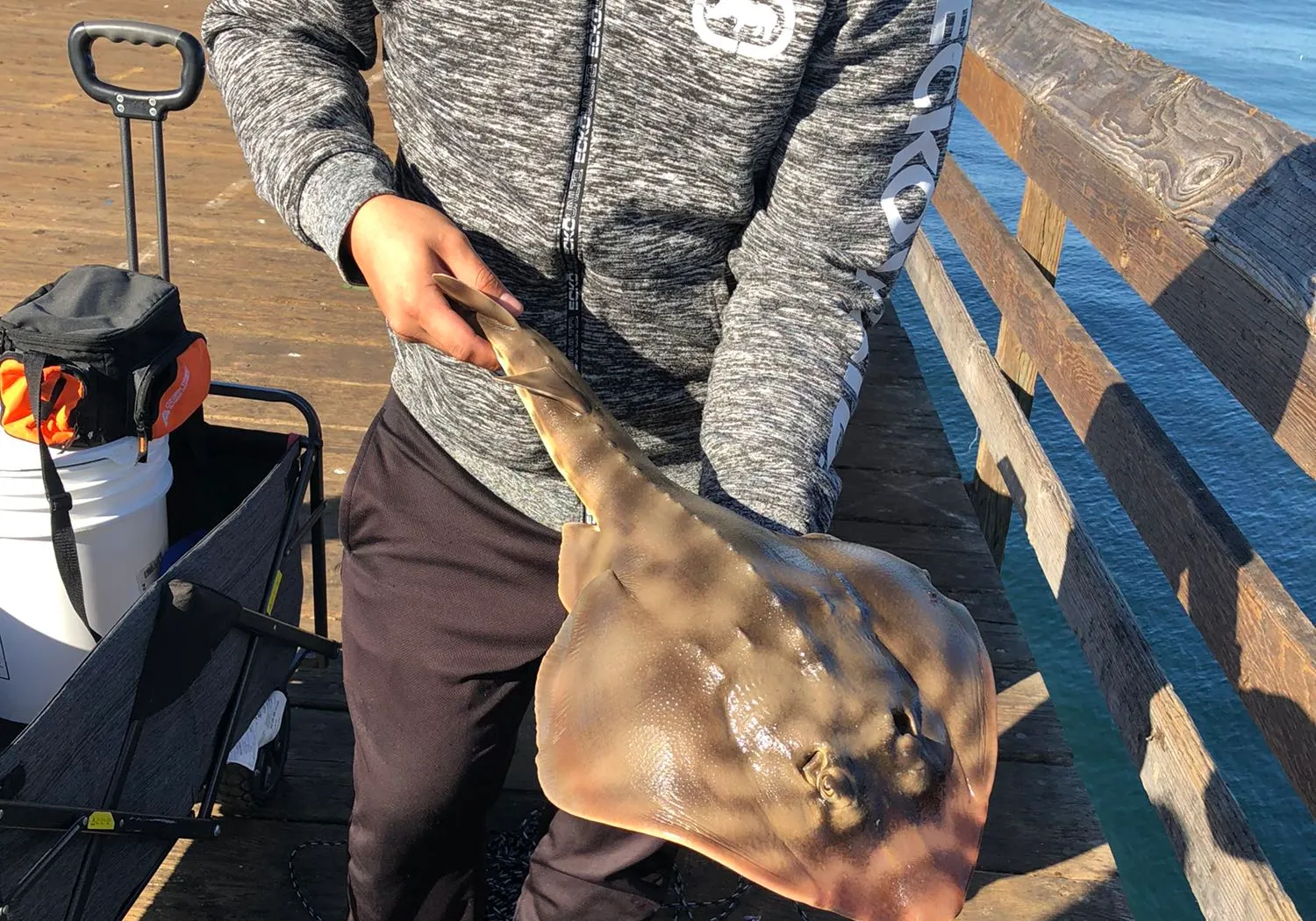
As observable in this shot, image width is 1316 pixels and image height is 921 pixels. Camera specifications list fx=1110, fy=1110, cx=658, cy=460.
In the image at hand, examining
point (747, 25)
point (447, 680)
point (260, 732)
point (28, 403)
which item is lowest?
point (260, 732)

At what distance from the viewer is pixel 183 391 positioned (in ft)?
7.10

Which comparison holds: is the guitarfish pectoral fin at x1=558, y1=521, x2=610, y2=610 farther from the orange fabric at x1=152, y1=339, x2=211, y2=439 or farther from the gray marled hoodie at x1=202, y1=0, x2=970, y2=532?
the orange fabric at x1=152, y1=339, x2=211, y2=439

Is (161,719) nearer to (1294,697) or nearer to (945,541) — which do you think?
(1294,697)

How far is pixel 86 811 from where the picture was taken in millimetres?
1604

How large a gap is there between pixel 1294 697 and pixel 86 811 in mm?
1748

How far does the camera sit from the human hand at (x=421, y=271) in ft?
4.36

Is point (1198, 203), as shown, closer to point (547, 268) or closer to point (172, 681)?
point (547, 268)

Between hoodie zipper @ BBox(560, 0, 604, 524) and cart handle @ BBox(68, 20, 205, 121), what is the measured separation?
4.14 feet

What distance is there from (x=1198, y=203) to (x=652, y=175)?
0.96 metres

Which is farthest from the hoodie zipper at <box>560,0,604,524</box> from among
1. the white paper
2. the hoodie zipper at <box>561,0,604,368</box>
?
the white paper

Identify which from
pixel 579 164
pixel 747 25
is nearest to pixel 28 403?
pixel 579 164

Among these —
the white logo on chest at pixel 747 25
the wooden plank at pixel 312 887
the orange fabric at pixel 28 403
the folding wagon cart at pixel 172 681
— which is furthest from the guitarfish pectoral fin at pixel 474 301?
the wooden plank at pixel 312 887

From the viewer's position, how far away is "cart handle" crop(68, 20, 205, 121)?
239cm

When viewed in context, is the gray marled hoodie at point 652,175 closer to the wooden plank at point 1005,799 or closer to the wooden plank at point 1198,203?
the wooden plank at point 1198,203
